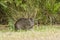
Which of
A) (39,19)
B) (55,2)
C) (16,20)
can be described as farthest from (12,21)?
(55,2)

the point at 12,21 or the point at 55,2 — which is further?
the point at 55,2

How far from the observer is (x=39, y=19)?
13.0 metres

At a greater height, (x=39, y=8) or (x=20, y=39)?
(x=39, y=8)

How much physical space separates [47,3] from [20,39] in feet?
16.8

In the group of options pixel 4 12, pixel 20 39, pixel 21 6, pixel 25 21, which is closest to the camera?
pixel 20 39

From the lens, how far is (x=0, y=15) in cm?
1295

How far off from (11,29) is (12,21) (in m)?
0.71

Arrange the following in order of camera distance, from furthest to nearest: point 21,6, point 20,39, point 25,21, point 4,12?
point 4,12 → point 21,6 → point 25,21 → point 20,39

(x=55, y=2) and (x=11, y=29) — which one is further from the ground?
(x=55, y=2)

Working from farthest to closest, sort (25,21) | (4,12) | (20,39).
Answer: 1. (4,12)
2. (25,21)
3. (20,39)

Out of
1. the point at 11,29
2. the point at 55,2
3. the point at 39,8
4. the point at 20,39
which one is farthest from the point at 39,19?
the point at 20,39

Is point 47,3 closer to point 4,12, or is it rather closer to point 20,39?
point 4,12

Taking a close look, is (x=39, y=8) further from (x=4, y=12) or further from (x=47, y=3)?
(x=4, y=12)

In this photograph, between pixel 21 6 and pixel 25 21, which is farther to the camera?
pixel 21 6
